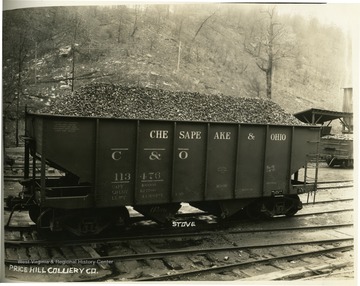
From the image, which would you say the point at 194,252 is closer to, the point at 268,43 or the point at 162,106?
the point at 162,106

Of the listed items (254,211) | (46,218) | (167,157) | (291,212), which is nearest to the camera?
(46,218)

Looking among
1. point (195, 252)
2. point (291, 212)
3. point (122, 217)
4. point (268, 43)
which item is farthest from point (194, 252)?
point (268, 43)

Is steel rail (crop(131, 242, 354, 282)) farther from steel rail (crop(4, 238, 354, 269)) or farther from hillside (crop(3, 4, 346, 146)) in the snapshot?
hillside (crop(3, 4, 346, 146))

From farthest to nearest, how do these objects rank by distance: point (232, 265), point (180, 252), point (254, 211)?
point (254, 211)
point (180, 252)
point (232, 265)

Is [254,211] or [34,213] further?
[254,211]

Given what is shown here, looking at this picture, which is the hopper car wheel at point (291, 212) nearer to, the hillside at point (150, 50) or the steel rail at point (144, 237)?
the steel rail at point (144, 237)

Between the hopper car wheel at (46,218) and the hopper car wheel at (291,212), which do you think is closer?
the hopper car wheel at (46,218)

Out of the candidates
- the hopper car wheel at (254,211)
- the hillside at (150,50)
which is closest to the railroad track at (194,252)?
the hopper car wheel at (254,211)
